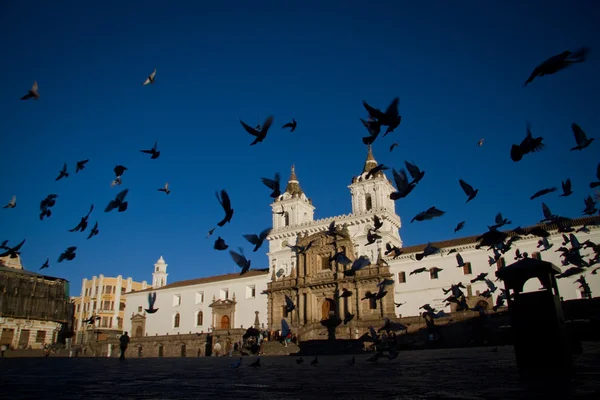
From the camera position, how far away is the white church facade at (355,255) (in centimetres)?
4084

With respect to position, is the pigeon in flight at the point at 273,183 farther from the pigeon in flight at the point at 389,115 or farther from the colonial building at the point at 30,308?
the colonial building at the point at 30,308

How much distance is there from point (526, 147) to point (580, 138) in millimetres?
1865

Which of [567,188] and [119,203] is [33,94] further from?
[567,188]

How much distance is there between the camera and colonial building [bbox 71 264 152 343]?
77.6m

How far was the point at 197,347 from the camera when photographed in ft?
156

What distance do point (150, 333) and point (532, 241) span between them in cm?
4802

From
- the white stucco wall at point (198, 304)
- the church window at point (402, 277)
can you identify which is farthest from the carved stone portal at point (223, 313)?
the church window at point (402, 277)

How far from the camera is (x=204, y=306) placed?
57.0 meters

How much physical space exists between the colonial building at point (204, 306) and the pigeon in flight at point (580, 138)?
45051mm

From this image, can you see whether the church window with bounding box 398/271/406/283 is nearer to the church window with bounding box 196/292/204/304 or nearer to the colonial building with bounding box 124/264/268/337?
the colonial building with bounding box 124/264/268/337

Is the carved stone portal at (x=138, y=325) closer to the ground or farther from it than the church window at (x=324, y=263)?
closer to the ground

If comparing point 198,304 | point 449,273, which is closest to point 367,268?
point 449,273

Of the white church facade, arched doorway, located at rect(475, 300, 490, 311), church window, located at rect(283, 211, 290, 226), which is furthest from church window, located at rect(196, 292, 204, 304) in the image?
arched doorway, located at rect(475, 300, 490, 311)

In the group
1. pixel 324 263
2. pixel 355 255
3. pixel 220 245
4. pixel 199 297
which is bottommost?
pixel 220 245
